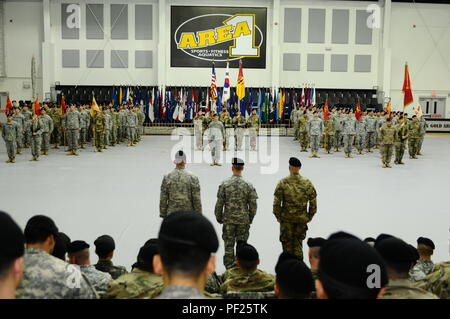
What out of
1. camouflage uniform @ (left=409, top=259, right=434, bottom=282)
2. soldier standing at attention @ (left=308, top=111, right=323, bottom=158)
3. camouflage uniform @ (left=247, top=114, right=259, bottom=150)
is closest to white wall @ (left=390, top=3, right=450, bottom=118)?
camouflage uniform @ (left=247, top=114, right=259, bottom=150)

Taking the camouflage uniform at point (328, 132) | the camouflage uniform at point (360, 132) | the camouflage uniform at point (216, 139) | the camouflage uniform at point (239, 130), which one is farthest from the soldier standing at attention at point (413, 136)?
the camouflage uniform at point (216, 139)

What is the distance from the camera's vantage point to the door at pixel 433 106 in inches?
1120

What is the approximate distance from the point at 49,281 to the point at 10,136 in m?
12.9

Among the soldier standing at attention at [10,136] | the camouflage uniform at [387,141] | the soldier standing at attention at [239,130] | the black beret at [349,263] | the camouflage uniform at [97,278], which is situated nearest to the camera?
the black beret at [349,263]

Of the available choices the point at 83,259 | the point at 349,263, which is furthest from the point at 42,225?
the point at 349,263

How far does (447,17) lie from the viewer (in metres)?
27.9

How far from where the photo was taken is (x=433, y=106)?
2848cm

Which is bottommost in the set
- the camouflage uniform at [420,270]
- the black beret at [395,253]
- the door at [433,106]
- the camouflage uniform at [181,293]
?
the camouflage uniform at [420,270]

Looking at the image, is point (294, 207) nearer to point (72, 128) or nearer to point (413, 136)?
point (413, 136)

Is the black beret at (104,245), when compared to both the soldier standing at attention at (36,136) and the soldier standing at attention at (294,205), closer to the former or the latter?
the soldier standing at attention at (294,205)

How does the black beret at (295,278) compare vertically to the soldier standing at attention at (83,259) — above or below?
above

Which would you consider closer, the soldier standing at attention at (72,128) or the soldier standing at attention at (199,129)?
the soldier standing at attention at (72,128)

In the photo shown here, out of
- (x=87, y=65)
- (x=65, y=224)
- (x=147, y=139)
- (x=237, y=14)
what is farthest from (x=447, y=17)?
(x=65, y=224)

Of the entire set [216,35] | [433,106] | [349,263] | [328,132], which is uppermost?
[216,35]
